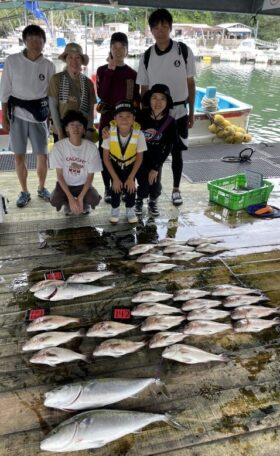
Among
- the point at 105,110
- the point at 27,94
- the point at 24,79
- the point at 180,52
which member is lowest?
the point at 105,110

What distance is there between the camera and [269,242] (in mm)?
3834

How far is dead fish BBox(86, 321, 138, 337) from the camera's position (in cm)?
243

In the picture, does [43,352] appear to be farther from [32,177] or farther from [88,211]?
[32,177]

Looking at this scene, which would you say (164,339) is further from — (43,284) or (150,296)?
(43,284)

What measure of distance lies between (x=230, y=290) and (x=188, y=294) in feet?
1.17

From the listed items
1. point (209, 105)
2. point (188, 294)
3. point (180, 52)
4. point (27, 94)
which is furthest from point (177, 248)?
point (209, 105)

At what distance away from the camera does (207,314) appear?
2.64 m

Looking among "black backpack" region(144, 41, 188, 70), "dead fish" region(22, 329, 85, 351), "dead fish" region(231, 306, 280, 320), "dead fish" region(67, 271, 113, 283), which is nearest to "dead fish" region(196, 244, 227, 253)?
"dead fish" region(231, 306, 280, 320)

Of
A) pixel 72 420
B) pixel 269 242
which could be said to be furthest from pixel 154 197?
pixel 72 420

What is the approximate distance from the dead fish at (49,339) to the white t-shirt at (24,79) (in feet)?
8.95

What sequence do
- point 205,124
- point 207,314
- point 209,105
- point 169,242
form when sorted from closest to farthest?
1. point 207,314
2. point 169,242
3. point 205,124
4. point 209,105

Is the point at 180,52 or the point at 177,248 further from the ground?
the point at 180,52

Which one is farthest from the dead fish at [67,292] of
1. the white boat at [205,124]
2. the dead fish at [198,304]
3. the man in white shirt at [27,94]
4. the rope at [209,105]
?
the rope at [209,105]

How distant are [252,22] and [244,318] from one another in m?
3.87
